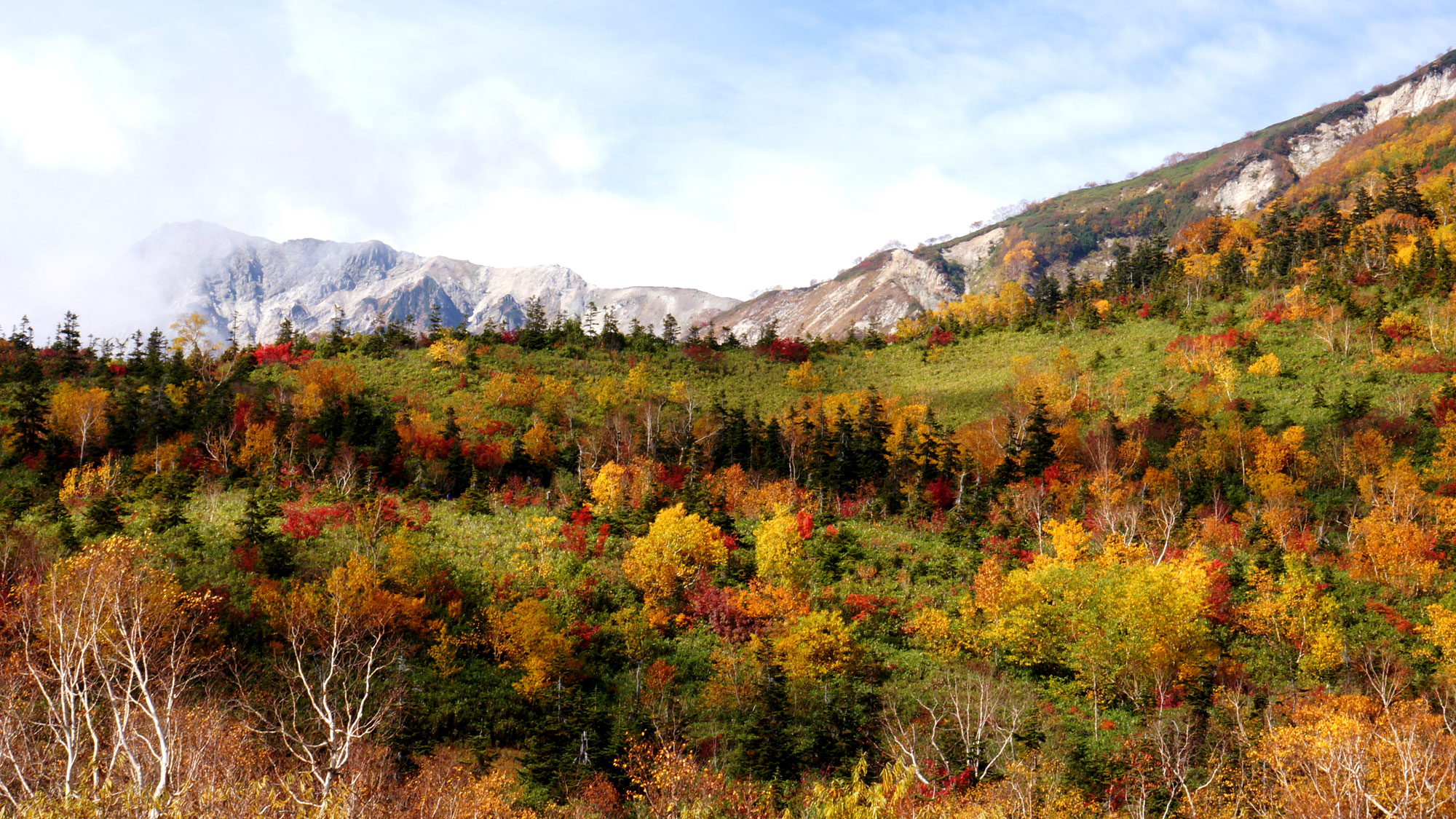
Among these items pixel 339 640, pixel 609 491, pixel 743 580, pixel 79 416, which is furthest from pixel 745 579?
pixel 79 416

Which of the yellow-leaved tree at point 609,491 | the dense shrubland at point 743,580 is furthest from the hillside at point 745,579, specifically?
the dense shrubland at point 743,580

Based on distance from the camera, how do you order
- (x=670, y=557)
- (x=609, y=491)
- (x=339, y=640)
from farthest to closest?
(x=609, y=491)
(x=670, y=557)
(x=339, y=640)

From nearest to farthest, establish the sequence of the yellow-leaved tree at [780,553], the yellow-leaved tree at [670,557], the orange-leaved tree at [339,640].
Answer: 1. the orange-leaved tree at [339,640]
2. the yellow-leaved tree at [670,557]
3. the yellow-leaved tree at [780,553]

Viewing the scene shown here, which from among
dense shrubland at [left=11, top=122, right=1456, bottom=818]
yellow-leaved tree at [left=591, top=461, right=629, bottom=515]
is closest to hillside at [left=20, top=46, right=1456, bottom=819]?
yellow-leaved tree at [left=591, top=461, right=629, bottom=515]

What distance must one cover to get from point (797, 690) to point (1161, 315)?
97972mm

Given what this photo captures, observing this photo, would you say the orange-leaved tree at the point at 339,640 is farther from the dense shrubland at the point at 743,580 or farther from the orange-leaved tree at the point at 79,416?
the orange-leaved tree at the point at 79,416

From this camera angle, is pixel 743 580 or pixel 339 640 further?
pixel 743 580

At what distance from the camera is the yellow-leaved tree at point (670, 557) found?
168ft

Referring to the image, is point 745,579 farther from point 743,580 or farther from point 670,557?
point 670,557

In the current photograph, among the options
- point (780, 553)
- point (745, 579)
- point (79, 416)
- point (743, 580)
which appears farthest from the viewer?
point (79, 416)

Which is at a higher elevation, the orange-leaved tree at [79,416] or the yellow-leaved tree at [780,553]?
the orange-leaved tree at [79,416]

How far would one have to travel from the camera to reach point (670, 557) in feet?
169

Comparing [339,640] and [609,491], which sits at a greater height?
[609,491]

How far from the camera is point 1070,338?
111m
